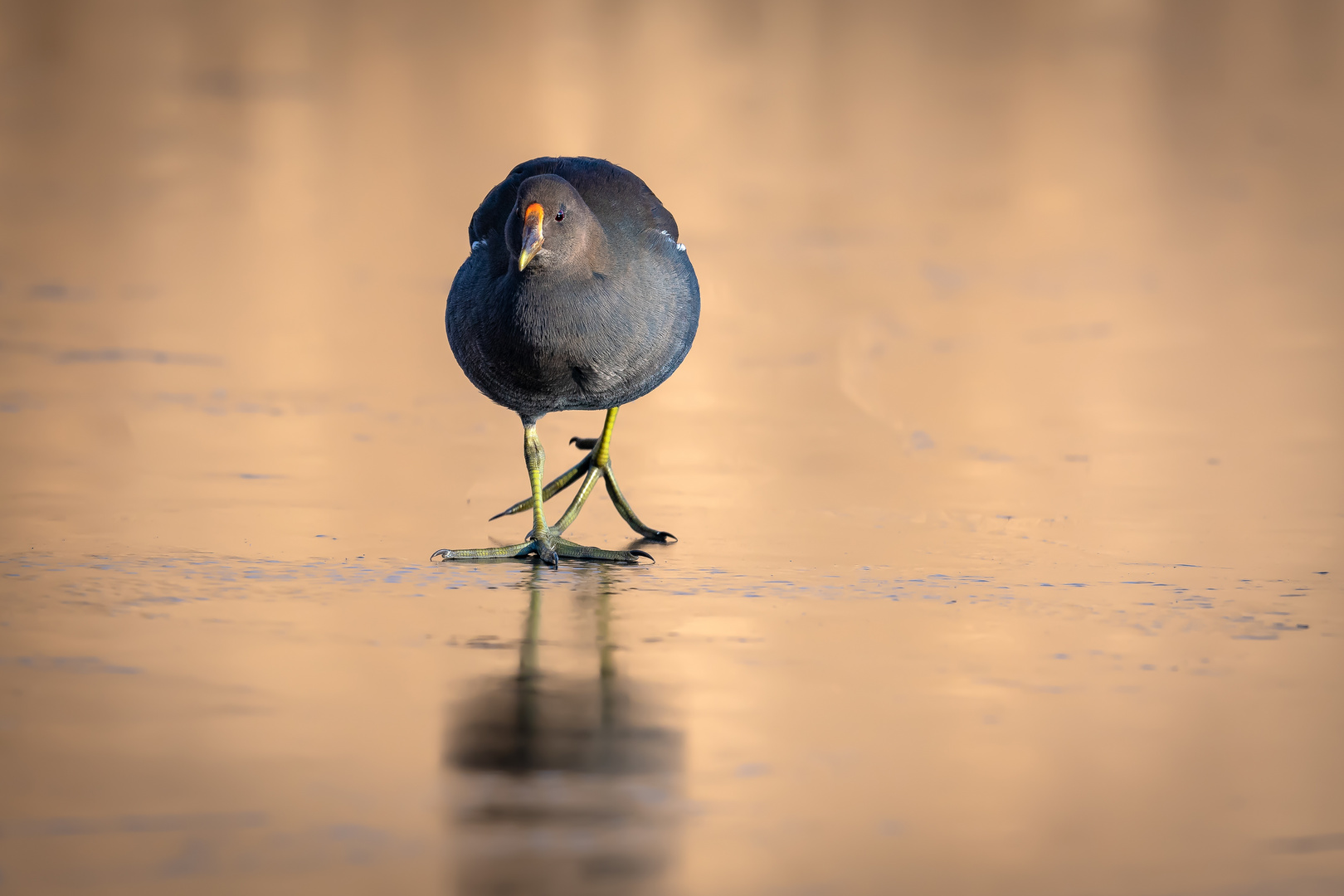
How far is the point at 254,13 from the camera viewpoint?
68.4 ft

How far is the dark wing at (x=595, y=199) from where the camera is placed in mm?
5500

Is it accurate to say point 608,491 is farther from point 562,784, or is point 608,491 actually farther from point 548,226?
point 562,784

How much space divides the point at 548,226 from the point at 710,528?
1.28m

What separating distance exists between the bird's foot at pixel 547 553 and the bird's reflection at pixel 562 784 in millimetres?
1144

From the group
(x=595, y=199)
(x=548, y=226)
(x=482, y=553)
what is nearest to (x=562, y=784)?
(x=482, y=553)

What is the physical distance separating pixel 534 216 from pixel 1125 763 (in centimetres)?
240

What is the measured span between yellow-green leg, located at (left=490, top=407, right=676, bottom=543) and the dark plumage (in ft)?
1.24

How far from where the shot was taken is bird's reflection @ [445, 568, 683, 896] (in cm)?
283

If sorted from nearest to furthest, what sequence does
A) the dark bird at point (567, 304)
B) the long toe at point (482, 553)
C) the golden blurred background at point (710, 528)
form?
the golden blurred background at point (710, 528), the dark bird at point (567, 304), the long toe at point (482, 553)

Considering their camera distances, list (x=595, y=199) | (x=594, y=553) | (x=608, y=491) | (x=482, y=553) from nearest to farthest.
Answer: (x=482, y=553) → (x=594, y=553) → (x=595, y=199) → (x=608, y=491)

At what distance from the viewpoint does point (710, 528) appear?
578 cm

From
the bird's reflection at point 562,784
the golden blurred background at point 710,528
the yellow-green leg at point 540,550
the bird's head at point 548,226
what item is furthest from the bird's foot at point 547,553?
the bird's reflection at point 562,784

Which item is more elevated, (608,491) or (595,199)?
(595,199)

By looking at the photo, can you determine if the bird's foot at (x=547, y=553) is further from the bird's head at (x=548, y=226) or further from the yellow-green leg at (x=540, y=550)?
the bird's head at (x=548, y=226)
